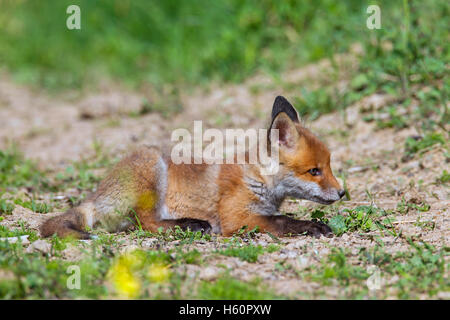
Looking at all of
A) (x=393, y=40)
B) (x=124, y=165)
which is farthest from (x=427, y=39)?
(x=124, y=165)

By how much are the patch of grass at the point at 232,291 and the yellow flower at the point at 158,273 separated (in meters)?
0.26

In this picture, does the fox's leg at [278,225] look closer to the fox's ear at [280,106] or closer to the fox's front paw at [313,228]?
the fox's front paw at [313,228]

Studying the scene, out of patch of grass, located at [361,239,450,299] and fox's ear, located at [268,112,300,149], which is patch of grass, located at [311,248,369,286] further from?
fox's ear, located at [268,112,300,149]

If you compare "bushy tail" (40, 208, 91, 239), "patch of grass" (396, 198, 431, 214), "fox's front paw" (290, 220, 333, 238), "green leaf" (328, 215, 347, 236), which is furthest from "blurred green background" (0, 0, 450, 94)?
"bushy tail" (40, 208, 91, 239)

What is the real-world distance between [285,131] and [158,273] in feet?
6.02

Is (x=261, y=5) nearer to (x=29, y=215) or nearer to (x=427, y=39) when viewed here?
(x=427, y=39)

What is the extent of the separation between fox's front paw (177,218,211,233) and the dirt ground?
1.36 ft

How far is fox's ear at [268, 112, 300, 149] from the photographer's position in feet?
15.9

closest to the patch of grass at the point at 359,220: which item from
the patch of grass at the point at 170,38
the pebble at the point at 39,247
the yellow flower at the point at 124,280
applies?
the yellow flower at the point at 124,280

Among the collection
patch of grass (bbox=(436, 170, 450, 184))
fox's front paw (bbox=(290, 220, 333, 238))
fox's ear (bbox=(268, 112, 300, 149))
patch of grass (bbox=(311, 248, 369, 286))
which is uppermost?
fox's ear (bbox=(268, 112, 300, 149))

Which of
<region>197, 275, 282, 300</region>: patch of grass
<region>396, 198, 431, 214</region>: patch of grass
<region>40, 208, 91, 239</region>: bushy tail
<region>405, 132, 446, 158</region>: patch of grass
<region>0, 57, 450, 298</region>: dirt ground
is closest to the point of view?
<region>197, 275, 282, 300</region>: patch of grass

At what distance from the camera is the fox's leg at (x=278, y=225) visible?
4.68 metres

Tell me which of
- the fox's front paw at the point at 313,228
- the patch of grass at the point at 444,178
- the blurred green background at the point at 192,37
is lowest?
the fox's front paw at the point at 313,228

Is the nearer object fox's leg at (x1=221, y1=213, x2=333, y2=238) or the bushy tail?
the bushy tail
